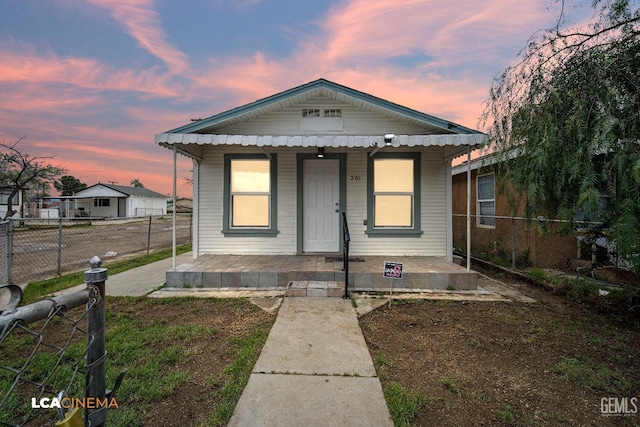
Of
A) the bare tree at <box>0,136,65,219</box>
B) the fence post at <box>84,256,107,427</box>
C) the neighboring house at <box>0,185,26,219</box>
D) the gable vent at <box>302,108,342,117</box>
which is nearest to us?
the fence post at <box>84,256,107,427</box>

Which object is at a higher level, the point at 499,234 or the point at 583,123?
the point at 583,123

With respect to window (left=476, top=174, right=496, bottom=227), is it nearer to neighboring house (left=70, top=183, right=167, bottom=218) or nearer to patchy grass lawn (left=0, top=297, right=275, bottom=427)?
patchy grass lawn (left=0, top=297, right=275, bottom=427)

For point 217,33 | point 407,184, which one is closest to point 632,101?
point 407,184

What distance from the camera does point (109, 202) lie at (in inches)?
Answer: 1368

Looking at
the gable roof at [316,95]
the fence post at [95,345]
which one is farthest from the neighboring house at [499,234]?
the fence post at [95,345]

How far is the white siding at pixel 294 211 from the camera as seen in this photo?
664cm

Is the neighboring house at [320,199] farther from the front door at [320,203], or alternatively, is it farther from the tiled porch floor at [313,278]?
the tiled porch floor at [313,278]

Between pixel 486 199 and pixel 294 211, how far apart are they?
6107 millimetres

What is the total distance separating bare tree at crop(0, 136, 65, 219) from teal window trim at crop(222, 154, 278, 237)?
24.5m

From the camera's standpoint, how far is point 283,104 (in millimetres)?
6355

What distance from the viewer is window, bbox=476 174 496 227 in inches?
338

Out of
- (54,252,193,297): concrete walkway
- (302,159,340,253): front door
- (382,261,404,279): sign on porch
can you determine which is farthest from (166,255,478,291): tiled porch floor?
(302,159,340,253): front door

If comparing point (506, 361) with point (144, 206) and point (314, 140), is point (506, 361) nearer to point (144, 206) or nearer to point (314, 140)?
point (314, 140)

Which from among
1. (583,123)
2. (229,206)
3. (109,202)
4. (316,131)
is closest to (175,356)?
(229,206)
